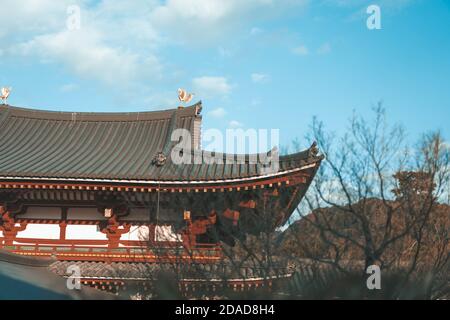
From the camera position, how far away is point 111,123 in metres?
22.0

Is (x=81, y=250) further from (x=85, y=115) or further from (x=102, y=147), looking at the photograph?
(x=85, y=115)

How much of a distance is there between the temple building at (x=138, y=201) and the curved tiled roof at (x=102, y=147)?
0.05 m

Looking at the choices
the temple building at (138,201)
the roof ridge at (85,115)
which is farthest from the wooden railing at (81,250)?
the roof ridge at (85,115)

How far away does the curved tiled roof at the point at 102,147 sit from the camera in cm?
1506

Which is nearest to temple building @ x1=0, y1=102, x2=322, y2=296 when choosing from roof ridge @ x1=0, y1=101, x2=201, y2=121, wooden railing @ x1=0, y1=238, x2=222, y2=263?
wooden railing @ x1=0, y1=238, x2=222, y2=263

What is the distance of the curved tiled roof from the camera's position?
15062mm

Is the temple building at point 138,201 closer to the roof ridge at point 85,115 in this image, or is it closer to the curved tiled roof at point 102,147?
the curved tiled roof at point 102,147

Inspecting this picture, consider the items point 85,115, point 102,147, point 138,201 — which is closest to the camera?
point 138,201

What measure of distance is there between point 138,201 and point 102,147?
4.99 metres

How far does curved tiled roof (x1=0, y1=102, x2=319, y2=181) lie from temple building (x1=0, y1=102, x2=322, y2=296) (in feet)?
0.17

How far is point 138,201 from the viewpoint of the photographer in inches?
618

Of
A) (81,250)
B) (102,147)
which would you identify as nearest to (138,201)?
(81,250)

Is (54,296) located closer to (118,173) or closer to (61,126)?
(118,173)
